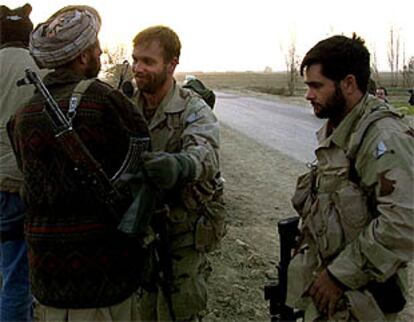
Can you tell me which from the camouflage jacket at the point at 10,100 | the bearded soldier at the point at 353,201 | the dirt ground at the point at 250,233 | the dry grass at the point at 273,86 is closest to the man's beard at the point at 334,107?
the bearded soldier at the point at 353,201

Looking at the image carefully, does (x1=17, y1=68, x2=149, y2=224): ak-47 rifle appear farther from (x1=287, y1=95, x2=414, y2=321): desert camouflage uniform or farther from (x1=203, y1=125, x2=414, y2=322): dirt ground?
(x1=203, y1=125, x2=414, y2=322): dirt ground

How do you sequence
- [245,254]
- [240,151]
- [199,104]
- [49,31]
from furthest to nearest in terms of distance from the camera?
[240,151] < [245,254] < [199,104] < [49,31]

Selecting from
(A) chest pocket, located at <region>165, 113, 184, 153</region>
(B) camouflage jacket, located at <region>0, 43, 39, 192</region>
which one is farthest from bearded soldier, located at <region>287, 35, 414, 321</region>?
(B) camouflage jacket, located at <region>0, 43, 39, 192</region>

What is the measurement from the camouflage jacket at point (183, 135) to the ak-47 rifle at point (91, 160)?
0.58 m

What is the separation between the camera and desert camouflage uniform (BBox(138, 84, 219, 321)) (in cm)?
332

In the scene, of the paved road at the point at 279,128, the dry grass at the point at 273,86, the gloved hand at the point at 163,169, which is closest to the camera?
the gloved hand at the point at 163,169

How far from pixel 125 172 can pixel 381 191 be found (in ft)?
3.45

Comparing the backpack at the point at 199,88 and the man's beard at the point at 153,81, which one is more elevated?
the man's beard at the point at 153,81

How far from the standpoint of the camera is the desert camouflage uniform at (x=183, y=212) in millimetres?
3324

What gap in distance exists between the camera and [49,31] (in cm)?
263

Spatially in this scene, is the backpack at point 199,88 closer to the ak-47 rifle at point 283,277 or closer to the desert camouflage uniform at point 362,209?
the ak-47 rifle at point 283,277

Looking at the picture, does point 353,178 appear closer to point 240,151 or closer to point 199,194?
point 199,194

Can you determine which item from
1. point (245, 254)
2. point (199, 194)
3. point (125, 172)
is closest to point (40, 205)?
point (125, 172)

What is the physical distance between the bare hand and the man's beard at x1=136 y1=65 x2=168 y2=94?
4.49ft
